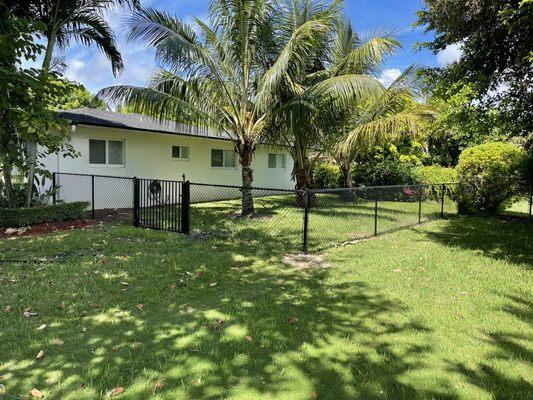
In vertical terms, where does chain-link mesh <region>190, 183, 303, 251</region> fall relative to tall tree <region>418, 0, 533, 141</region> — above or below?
below

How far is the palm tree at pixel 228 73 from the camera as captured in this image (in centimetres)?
945

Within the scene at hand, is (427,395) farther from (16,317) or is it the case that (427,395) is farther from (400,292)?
(16,317)

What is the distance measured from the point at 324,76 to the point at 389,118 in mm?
2944

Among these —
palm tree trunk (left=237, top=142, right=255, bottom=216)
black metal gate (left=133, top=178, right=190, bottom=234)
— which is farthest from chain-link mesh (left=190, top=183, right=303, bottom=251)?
black metal gate (left=133, top=178, right=190, bottom=234)

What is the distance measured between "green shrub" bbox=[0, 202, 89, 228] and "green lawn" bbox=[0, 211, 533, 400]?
7.20 ft

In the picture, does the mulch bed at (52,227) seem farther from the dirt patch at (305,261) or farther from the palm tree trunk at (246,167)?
the dirt patch at (305,261)

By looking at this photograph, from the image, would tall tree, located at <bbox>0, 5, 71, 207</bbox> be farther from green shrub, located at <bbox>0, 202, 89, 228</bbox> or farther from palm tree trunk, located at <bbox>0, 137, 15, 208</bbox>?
green shrub, located at <bbox>0, 202, 89, 228</bbox>

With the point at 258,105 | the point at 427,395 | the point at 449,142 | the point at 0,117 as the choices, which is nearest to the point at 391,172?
the point at 449,142

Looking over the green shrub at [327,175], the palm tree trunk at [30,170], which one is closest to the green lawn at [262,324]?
the palm tree trunk at [30,170]

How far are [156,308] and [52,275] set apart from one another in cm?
209

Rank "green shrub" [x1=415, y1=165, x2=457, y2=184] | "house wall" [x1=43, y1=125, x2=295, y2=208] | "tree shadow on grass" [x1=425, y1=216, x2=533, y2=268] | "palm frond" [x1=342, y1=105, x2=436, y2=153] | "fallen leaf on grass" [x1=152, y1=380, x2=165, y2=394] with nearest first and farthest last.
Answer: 1. "fallen leaf on grass" [x1=152, y1=380, x2=165, y2=394]
2. "tree shadow on grass" [x1=425, y1=216, x2=533, y2=268]
3. "palm frond" [x1=342, y1=105, x2=436, y2=153]
4. "house wall" [x1=43, y1=125, x2=295, y2=208]
5. "green shrub" [x1=415, y1=165, x2=457, y2=184]

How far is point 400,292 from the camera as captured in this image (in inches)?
196

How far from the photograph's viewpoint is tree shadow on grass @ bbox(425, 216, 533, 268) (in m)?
7.31

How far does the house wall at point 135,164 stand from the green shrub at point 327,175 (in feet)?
15.2
